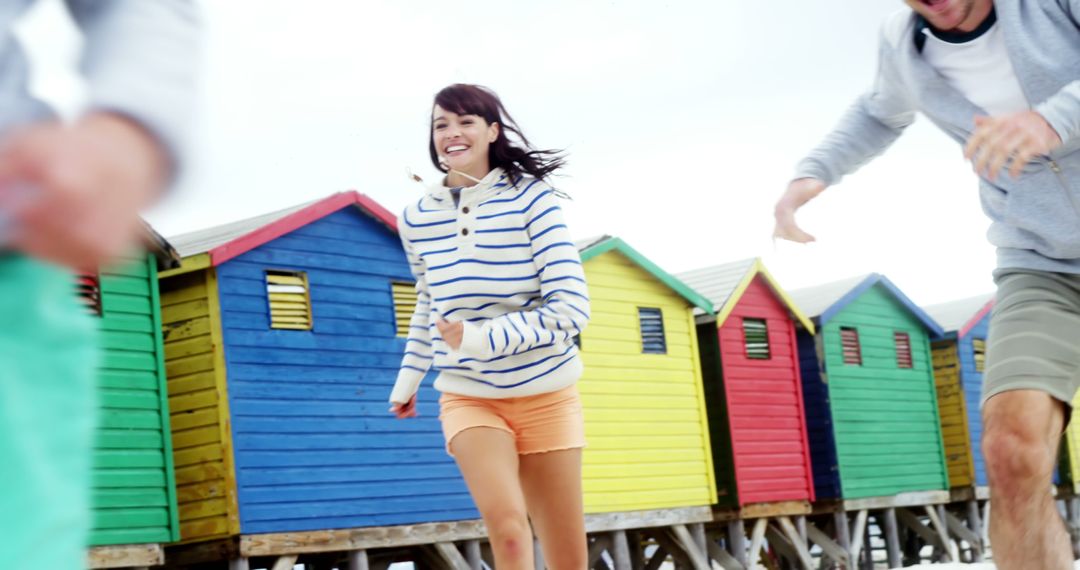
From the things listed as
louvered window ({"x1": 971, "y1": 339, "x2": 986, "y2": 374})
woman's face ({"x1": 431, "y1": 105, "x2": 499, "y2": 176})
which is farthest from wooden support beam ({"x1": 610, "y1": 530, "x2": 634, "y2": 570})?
woman's face ({"x1": 431, "y1": 105, "x2": 499, "y2": 176})

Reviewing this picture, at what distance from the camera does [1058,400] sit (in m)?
3.52

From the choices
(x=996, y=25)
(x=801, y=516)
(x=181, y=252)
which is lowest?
(x=801, y=516)

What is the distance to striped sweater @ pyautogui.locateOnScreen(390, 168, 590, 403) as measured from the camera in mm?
4738

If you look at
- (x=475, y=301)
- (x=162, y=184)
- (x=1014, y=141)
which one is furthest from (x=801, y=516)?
(x=162, y=184)

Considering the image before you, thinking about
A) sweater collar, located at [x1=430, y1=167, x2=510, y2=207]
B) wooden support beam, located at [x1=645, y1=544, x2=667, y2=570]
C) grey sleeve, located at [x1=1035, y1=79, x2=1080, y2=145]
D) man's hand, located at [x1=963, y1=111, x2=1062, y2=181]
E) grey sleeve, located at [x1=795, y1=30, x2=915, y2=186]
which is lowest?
wooden support beam, located at [x1=645, y1=544, x2=667, y2=570]

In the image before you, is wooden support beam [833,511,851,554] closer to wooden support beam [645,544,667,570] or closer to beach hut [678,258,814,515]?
beach hut [678,258,814,515]

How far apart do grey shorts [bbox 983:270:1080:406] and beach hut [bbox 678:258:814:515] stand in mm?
17687

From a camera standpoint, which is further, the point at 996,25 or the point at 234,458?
the point at 234,458

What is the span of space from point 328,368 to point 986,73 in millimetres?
11849

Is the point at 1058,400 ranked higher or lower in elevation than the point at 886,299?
lower

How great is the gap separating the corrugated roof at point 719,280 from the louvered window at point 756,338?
1.96 ft

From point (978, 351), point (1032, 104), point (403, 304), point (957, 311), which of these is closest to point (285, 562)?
point (403, 304)

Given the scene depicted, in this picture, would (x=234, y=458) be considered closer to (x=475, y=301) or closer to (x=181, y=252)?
(x=181, y=252)

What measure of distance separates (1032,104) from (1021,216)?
0.27m
